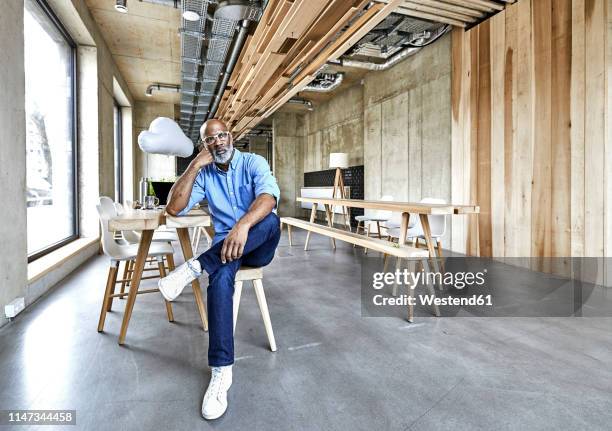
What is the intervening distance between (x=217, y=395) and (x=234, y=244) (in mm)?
657

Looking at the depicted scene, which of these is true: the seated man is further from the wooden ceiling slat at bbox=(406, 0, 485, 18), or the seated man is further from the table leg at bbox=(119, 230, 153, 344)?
Answer: the wooden ceiling slat at bbox=(406, 0, 485, 18)

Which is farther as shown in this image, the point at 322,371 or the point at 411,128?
the point at 411,128

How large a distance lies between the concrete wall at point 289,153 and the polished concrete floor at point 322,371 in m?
8.57

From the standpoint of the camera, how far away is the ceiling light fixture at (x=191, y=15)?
3.94 meters

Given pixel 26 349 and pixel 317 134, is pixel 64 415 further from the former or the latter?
pixel 317 134

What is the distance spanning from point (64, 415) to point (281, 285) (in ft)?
7.33

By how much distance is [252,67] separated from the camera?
5.20m

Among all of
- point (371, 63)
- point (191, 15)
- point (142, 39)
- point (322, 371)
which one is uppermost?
point (142, 39)

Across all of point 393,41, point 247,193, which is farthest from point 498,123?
point 247,193

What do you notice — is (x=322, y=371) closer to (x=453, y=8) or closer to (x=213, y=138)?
(x=213, y=138)

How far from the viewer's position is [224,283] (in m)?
1.63

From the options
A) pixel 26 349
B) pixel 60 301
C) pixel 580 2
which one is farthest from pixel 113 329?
pixel 580 2

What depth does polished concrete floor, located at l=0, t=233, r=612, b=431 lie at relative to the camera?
1429mm

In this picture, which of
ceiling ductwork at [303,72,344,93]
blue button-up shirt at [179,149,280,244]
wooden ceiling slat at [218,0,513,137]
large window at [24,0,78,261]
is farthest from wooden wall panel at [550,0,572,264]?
large window at [24,0,78,261]
